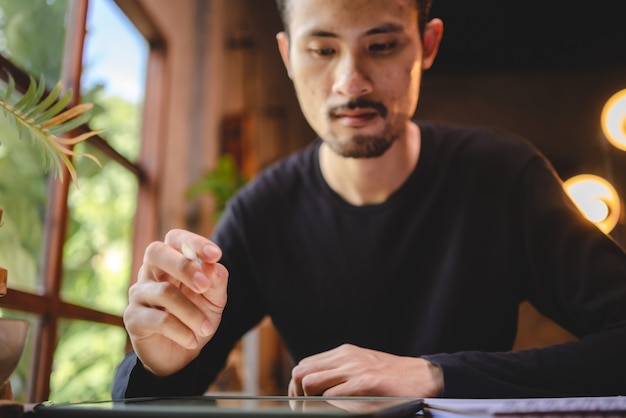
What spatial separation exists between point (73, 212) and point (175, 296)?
5.94ft

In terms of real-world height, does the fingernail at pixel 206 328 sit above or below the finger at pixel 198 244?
below

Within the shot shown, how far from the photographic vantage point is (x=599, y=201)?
3.47 meters

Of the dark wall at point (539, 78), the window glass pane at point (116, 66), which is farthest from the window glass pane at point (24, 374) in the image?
the dark wall at point (539, 78)

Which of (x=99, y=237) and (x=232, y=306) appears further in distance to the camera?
(x=99, y=237)

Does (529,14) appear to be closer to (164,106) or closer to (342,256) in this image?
(164,106)

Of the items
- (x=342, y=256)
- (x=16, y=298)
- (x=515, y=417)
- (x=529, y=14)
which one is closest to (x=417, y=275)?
(x=342, y=256)

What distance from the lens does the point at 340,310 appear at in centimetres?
105

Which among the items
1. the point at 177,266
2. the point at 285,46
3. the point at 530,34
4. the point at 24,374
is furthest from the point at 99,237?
the point at 530,34

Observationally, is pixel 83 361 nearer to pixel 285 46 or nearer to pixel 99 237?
pixel 99 237

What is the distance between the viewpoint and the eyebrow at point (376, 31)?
882mm

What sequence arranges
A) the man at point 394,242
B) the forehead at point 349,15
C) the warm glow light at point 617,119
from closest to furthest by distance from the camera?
the man at point 394,242, the forehead at point 349,15, the warm glow light at point 617,119

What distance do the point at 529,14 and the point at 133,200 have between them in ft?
13.9

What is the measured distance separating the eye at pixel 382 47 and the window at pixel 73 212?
46.4 inches

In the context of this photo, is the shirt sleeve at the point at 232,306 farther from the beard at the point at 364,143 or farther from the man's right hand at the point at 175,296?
the beard at the point at 364,143
